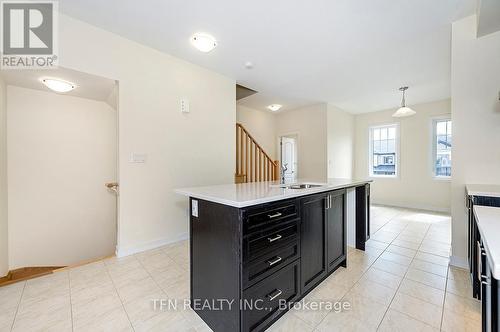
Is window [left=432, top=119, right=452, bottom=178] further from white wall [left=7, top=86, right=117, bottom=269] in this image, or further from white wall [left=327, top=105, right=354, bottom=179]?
white wall [left=7, top=86, right=117, bottom=269]

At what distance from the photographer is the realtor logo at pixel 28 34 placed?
2.01 metres

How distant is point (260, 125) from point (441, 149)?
4650mm

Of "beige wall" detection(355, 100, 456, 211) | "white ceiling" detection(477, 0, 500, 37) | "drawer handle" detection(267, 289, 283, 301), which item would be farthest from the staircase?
"beige wall" detection(355, 100, 456, 211)

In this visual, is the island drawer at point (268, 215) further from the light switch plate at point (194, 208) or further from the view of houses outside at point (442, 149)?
the view of houses outside at point (442, 149)

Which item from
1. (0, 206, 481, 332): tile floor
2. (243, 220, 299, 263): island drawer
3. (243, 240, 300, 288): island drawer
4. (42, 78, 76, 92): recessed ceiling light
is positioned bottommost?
(0, 206, 481, 332): tile floor

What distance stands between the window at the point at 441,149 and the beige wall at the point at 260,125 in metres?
4.10

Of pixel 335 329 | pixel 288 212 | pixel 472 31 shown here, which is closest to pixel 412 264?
pixel 335 329

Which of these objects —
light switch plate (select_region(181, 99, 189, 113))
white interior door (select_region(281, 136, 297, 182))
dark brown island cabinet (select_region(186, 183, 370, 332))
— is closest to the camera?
dark brown island cabinet (select_region(186, 183, 370, 332))

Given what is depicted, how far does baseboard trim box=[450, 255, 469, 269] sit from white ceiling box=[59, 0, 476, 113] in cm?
264

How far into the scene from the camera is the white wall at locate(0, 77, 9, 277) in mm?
2387

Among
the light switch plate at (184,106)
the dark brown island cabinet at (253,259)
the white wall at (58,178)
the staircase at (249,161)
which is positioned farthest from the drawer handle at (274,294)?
the white wall at (58,178)

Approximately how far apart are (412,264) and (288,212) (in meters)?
1.97

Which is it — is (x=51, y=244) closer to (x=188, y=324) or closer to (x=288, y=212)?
(x=188, y=324)

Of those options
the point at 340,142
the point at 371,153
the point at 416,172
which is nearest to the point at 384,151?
the point at 371,153
